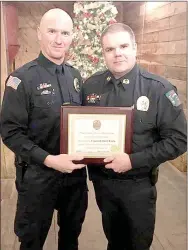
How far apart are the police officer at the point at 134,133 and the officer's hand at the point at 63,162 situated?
139mm

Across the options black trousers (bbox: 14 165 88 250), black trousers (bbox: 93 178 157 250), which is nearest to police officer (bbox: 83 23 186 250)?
black trousers (bbox: 93 178 157 250)

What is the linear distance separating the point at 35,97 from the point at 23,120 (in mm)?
120

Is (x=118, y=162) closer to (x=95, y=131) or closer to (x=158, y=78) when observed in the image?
(x=95, y=131)

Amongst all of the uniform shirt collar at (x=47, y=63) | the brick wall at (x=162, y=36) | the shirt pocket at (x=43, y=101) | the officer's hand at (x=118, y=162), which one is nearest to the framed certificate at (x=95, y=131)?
the officer's hand at (x=118, y=162)

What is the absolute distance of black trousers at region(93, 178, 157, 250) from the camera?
1422 millimetres

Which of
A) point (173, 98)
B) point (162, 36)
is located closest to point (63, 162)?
point (173, 98)

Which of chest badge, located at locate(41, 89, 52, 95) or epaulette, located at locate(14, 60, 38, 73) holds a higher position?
epaulette, located at locate(14, 60, 38, 73)

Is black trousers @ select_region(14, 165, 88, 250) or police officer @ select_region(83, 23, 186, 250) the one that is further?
black trousers @ select_region(14, 165, 88, 250)

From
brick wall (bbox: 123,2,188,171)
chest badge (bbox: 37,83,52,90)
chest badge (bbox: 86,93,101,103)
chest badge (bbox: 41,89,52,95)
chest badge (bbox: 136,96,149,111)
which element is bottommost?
chest badge (bbox: 136,96,149,111)

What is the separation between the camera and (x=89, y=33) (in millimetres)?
2348

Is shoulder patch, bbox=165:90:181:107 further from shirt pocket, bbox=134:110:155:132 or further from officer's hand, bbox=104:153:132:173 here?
officer's hand, bbox=104:153:132:173

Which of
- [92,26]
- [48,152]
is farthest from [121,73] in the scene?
[92,26]

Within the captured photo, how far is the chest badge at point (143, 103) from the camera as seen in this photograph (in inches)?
53.3

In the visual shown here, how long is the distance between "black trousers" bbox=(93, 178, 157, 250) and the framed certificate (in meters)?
0.20
